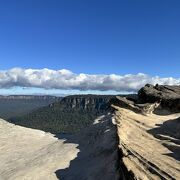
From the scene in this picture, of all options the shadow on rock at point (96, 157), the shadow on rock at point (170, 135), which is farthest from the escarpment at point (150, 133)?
the shadow on rock at point (96, 157)

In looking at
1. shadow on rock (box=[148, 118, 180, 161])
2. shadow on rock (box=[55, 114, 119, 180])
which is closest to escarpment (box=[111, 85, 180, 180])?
shadow on rock (box=[148, 118, 180, 161])

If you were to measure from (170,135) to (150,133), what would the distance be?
2689mm

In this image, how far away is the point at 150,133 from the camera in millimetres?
55688

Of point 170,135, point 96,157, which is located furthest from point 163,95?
point 96,157

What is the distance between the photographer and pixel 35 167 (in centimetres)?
5409

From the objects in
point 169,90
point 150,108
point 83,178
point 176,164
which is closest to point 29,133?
point 150,108

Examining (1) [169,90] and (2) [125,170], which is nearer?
(2) [125,170]

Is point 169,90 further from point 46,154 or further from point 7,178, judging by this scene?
point 7,178

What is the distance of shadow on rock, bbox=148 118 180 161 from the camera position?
4591 centimetres

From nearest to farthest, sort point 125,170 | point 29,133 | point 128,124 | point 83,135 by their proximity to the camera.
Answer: point 125,170 → point 128,124 → point 83,135 → point 29,133

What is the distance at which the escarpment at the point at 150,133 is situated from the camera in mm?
36781

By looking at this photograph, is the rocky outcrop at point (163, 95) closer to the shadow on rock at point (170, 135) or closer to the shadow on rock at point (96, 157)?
the shadow on rock at point (170, 135)

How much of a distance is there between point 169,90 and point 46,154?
32.3m

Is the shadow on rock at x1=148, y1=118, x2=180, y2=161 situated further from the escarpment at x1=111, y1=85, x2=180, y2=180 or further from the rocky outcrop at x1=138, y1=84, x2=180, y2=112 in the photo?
the rocky outcrop at x1=138, y1=84, x2=180, y2=112
